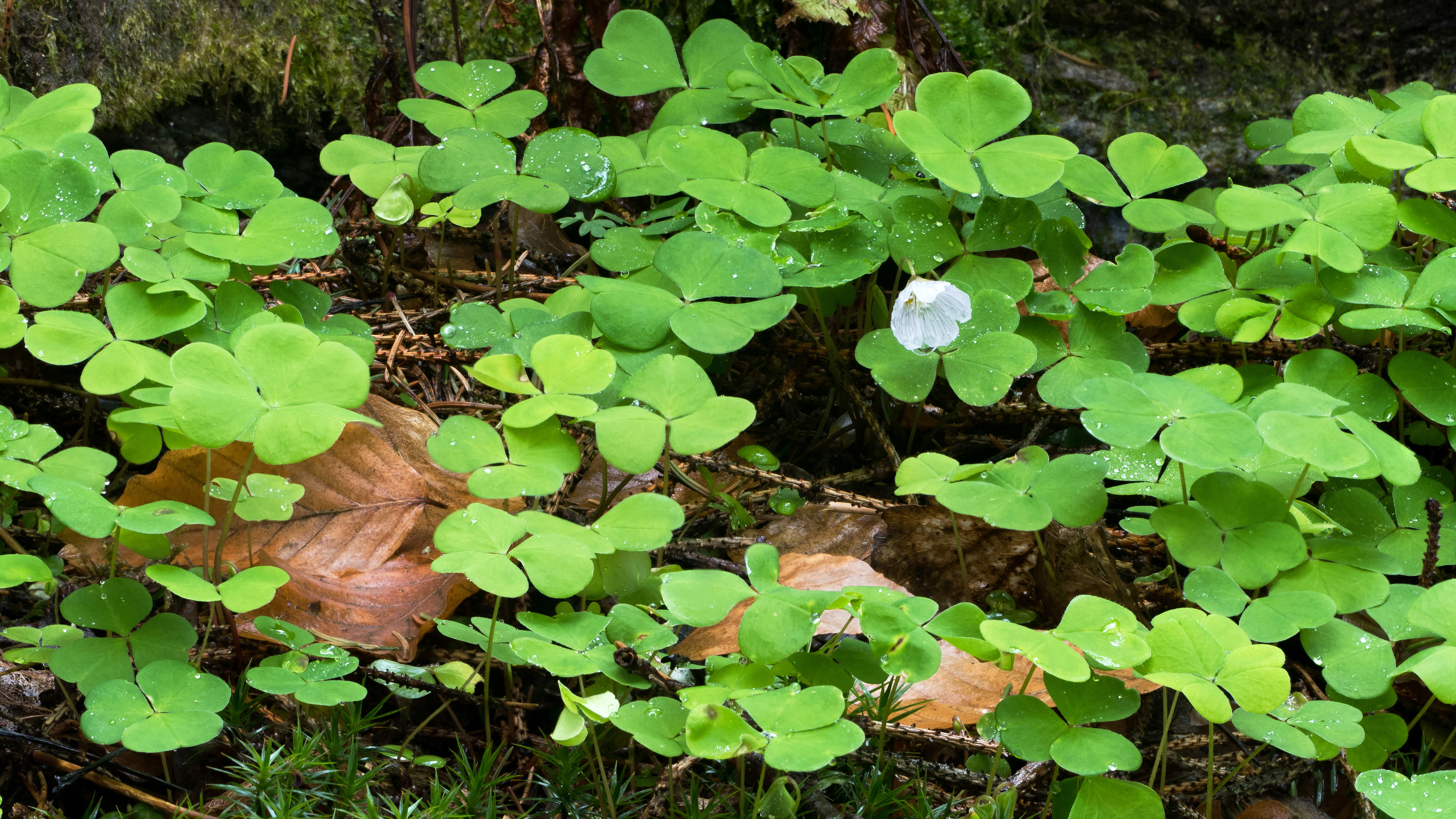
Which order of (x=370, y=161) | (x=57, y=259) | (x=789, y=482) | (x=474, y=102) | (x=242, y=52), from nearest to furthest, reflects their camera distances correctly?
(x=57, y=259)
(x=789, y=482)
(x=370, y=161)
(x=474, y=102)
(x=242, y=52)

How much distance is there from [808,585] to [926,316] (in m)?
0.55

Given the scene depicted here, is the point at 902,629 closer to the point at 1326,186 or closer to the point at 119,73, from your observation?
the point at 1326,186

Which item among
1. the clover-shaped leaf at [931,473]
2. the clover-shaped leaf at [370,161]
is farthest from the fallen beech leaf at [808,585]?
the clover-shaped leaf at [370,161]

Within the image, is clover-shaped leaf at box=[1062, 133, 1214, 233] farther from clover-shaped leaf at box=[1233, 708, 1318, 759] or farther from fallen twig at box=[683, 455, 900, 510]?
clover-shaped leaf at box=[1233, 708, 1318, 759]

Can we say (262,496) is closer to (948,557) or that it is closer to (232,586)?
(232,586)

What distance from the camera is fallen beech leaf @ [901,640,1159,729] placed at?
1.55 m

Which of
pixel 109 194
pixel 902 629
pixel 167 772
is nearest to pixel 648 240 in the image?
pixel 902 629

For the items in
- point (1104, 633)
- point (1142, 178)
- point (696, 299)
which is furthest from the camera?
point (1142, 178)

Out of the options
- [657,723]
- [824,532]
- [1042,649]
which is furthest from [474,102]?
[1042,649]

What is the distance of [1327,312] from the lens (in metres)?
1.87

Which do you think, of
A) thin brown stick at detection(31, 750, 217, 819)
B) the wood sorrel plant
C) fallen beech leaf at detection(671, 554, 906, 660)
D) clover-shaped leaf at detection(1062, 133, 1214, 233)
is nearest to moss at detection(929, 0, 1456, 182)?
the wood sorrel plant

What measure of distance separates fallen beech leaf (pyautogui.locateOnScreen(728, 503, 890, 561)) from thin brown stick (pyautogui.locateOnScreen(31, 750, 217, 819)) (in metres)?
1.07

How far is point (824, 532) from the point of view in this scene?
2.02 metres

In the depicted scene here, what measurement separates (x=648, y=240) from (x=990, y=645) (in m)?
1.18
